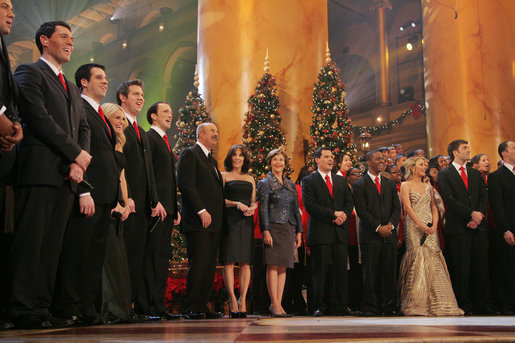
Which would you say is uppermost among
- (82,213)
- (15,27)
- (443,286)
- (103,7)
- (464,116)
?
(103,7)

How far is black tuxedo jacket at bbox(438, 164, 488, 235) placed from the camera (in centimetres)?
596

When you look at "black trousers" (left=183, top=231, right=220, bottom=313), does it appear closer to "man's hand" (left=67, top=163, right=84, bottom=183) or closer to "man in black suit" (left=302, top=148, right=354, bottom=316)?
"man in black suit" (left=302, top=148, right=354, bottom=316)

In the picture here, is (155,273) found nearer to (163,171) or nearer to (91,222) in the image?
(163,171)

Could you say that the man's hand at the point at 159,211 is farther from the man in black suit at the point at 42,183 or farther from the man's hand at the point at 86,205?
the man in black suit at the point at 42,183

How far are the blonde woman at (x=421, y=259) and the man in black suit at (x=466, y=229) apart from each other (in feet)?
0.47

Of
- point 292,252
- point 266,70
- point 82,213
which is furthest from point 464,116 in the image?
point 82,213

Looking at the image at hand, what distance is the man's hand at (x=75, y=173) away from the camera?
293 cm

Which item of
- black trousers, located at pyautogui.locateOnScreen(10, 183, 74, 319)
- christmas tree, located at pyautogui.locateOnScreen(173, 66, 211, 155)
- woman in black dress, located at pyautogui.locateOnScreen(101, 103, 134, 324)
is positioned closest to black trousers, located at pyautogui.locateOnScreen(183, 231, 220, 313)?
woman in black dress, located at pyautogui.locateOnScreen(101, 103, 134, 324)

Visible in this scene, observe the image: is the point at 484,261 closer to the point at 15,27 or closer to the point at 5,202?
the point at 5,202

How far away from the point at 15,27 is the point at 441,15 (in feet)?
28.3

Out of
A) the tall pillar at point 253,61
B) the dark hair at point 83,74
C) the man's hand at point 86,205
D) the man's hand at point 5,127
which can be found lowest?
the man's hand at point 86,205

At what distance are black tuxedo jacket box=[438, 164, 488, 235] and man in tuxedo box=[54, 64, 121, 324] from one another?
13.0ft

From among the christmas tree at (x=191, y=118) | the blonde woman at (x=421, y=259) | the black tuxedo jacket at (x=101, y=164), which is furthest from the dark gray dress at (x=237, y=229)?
the christmas tree at (x=191, y=118)

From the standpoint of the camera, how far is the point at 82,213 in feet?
10.2
